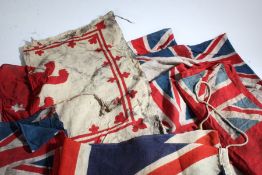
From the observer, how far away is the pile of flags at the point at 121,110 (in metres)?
0.88

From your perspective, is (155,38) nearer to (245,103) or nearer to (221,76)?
(221,76)

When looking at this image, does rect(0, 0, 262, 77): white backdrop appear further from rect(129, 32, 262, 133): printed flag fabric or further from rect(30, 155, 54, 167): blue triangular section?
rect(30, 155, 54, 167): blue triangular section

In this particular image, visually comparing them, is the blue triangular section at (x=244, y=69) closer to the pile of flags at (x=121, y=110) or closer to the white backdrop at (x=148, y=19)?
the pile of flags at (x=121, y=110)

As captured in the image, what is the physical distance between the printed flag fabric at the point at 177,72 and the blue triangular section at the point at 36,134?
36 centimetres

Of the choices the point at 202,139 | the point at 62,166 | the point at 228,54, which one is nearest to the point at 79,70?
the point at 62,166

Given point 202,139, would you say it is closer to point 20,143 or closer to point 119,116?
point 119,116

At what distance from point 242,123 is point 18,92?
0.74m

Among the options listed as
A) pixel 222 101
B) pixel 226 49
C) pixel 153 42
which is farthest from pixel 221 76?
pixel 153 42

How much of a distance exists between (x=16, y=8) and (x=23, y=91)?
0.39 metres

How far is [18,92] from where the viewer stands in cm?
102

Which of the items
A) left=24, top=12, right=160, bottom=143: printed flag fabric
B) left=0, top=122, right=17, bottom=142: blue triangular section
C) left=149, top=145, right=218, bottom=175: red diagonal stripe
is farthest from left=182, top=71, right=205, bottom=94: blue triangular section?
left=0, top=122, right=17, bottom=142: blue triangular section

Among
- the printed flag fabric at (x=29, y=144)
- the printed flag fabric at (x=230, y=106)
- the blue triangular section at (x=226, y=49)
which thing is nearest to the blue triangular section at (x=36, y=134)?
the printed flag fabric at (x=29, y=144)

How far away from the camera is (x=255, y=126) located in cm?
100

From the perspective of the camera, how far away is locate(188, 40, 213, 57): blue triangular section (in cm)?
125
